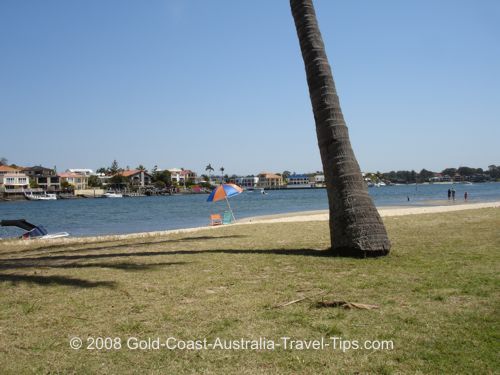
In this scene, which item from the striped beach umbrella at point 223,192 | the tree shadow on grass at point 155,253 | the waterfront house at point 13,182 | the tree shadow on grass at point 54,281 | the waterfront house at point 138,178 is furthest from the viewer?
the waterfront house at point 138,178

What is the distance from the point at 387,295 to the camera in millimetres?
5863

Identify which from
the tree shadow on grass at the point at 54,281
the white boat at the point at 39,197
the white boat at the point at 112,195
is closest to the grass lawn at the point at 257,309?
the tree shadow on grass at the point at 54,281

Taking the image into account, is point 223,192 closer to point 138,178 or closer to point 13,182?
point 13,182

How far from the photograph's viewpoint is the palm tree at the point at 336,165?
882 cm

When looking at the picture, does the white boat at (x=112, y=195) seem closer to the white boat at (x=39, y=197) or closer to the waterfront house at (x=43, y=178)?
the waterfront house at (x=43, y=178)

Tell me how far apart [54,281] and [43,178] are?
478 feet

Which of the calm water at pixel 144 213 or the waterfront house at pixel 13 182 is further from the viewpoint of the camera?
the waterfront house at pixel 13 182

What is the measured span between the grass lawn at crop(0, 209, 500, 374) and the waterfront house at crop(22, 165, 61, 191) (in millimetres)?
142172

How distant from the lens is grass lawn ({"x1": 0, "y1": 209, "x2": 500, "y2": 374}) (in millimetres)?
3922

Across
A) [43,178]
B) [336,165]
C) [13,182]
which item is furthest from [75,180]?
[336,165]

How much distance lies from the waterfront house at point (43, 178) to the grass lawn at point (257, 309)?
14217 centimetres

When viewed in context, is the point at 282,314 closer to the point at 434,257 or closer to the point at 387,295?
the point at 387,295

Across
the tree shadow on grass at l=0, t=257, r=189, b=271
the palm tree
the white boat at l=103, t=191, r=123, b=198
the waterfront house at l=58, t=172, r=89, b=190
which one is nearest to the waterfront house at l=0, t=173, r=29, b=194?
the waterfront house at l=58, t=172, r=89, b=190

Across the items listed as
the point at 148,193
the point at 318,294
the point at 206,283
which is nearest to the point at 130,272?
the point at 206,283
